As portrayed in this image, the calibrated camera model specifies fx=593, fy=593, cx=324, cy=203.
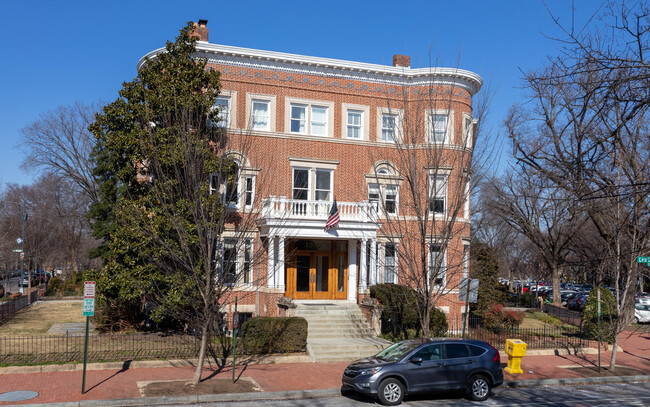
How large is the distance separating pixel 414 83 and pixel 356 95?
2.93m

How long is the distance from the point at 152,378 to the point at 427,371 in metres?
7.66

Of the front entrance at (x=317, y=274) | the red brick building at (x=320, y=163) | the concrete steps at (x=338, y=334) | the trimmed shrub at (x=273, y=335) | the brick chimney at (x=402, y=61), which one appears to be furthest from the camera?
the brick chimney at (x=402, y=61)

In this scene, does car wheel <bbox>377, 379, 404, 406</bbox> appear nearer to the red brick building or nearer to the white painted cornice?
the red brick building

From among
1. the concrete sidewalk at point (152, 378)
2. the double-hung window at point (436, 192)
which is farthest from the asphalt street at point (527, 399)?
the double-hung window at point (436, 192)

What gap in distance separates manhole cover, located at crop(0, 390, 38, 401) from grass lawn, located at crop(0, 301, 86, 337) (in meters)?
9.11

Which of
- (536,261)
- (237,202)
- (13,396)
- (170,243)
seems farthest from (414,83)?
(536,261)

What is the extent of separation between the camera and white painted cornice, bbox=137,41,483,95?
88.3 ft

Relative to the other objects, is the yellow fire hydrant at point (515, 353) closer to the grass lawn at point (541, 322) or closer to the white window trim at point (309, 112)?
the grass lawn at point (541, 322)

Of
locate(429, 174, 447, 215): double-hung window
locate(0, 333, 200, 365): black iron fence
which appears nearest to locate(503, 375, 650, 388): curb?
locate(429, 174, 447, 215): double-hung window

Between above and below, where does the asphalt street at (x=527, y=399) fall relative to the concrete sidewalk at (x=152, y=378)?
below

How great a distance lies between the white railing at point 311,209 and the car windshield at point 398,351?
969 cm

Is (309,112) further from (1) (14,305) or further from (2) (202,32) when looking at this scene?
(1) (14,305)

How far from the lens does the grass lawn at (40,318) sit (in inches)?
960

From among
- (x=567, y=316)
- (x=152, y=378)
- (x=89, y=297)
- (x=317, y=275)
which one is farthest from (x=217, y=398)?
(x=567, y=316)
